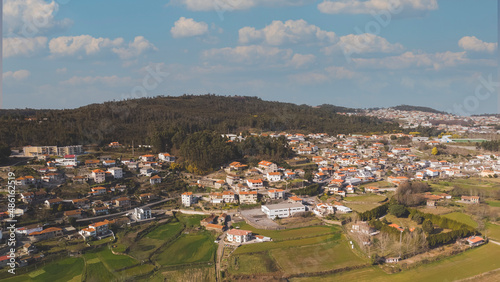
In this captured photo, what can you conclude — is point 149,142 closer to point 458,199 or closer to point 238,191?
point 238,191

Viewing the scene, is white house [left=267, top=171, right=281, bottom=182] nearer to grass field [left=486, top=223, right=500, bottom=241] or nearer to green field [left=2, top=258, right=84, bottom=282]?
grass field [left=486, top=223, right=500, bottom=241]

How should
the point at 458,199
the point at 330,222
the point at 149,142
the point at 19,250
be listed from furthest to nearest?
the point at 149,142 < the point at 458,199 < the point at 330,222 < the point at 19,250

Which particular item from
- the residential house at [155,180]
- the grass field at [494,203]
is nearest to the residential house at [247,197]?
the residential house at [155,180]

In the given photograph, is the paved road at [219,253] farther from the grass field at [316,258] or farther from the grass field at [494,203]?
the grass field at [494,203]

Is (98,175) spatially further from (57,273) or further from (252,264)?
(252,264)

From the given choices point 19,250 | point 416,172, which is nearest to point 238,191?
point 19,250
